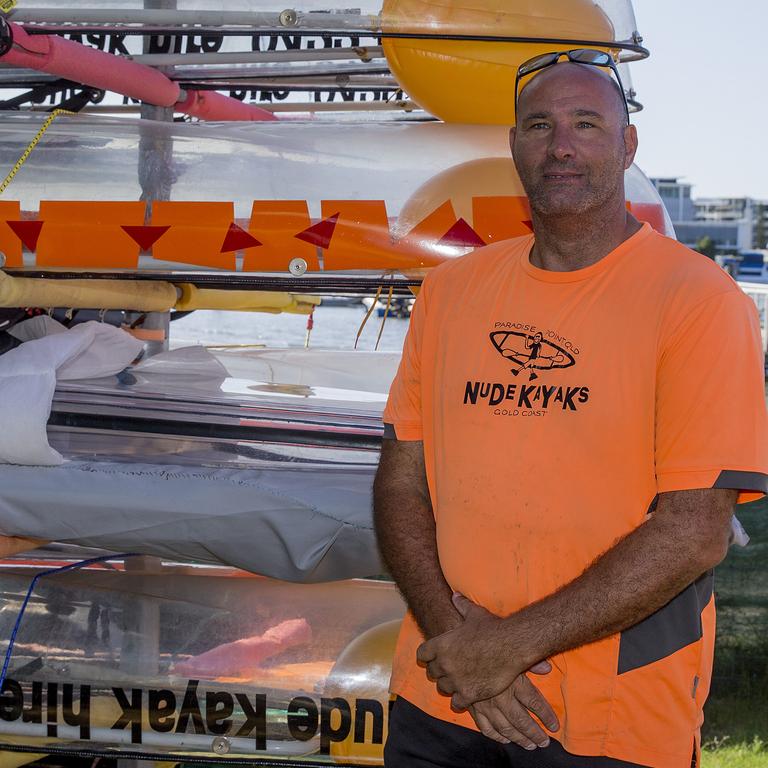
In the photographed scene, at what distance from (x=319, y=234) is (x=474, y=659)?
137 centimetres

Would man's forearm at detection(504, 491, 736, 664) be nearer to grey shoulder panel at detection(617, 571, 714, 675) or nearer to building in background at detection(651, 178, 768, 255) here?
grey shoulder panel at detection(617, 571, 714, 675)

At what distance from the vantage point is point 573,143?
1.63 metres

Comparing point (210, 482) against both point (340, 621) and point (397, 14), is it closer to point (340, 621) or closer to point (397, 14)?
point (340, 621)

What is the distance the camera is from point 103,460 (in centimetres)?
264

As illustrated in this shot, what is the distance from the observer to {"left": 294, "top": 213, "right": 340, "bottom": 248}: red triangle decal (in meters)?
2.66

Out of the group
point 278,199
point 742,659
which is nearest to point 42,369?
point 278,199

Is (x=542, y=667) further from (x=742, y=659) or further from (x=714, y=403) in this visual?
(x=742, y=659)

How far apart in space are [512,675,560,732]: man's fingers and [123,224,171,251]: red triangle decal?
158 cm

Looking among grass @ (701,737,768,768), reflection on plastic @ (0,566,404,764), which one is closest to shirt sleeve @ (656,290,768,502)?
reflection on plastic @ (0,566,404,764)

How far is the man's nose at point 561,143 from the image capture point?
1.62 meters

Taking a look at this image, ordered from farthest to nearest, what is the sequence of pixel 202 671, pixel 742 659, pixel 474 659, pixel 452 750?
1. pixel 742 659
2. pixel 202 671
3. pixel 452 750
4. pixel 474 659

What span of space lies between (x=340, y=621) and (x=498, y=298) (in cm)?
138

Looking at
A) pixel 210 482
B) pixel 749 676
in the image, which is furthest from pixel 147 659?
pixel 749 676

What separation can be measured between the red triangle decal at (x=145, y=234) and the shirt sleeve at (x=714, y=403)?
61.0 inches
